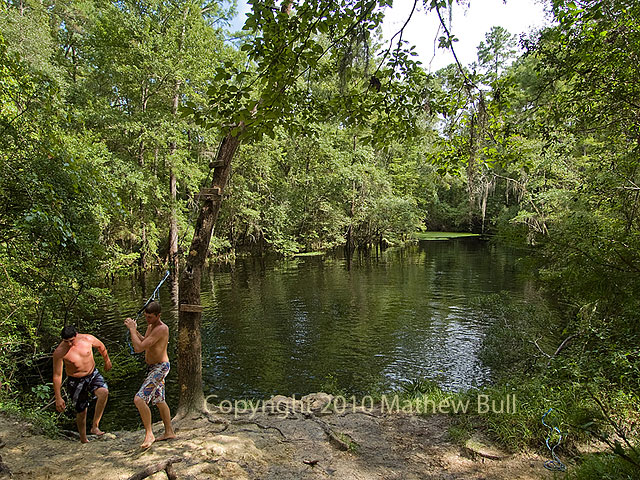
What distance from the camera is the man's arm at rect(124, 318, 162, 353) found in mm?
4617

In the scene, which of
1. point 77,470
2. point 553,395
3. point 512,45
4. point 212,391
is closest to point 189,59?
point 212,391

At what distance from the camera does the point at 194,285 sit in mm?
5320

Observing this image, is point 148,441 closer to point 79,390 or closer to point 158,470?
point 158,470

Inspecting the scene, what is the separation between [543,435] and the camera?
4137 millimetres

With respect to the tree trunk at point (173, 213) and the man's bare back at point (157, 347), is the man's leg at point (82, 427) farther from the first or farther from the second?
the tree trunk at point (173, 213)

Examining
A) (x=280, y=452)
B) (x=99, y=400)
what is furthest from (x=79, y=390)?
(x=280, y=452)

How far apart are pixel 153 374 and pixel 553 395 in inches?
206

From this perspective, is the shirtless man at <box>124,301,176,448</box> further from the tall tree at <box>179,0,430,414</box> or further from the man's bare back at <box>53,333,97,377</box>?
the man's bare back at <box>53,333,97,377</box>

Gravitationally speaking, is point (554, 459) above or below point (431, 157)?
below

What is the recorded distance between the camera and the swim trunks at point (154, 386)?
15.4 ft

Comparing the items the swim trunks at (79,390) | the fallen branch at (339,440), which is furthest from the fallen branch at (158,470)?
the swim trunks at (79,390)

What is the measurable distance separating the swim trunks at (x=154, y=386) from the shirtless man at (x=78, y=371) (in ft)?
2.76

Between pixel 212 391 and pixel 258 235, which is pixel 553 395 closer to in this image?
pixel 212 391

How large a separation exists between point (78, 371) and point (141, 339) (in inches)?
46.2
